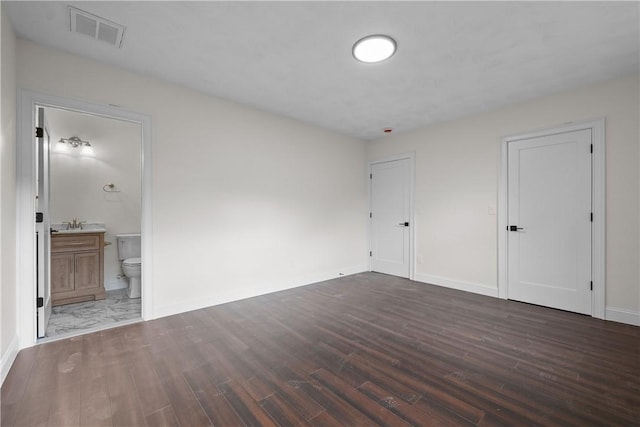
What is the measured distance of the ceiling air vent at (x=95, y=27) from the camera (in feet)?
6.88

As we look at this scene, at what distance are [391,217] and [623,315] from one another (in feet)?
10.0

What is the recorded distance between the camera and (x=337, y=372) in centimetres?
205

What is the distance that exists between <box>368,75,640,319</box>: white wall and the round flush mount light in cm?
225

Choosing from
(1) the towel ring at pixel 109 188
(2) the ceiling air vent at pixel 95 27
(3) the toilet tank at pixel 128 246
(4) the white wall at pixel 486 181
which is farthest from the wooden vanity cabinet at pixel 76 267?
(4) the white wall at pixel 486 181

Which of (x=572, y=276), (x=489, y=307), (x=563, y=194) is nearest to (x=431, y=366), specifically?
(x=489, y=307)

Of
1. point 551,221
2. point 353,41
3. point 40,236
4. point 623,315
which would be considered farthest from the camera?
point 551,221

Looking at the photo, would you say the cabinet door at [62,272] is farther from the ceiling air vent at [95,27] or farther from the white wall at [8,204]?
the ceiling air vent at [95,27]

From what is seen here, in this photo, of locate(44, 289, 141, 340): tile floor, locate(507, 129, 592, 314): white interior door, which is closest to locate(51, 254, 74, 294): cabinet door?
locate(44, 289, 141, 340): tile floor

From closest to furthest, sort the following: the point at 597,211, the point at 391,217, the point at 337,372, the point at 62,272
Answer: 1. the point at 337,372
2. the point at 597,211
3. the point at 62,272
4. the point at 391,217

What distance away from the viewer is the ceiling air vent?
2.10m

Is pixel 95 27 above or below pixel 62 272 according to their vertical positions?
above

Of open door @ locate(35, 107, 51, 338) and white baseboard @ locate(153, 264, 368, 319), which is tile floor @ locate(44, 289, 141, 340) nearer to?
open door @ locate(35, 107, 51, 338)

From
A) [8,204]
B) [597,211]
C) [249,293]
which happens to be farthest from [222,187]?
[597,211]

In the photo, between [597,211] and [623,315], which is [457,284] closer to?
[623,315]
